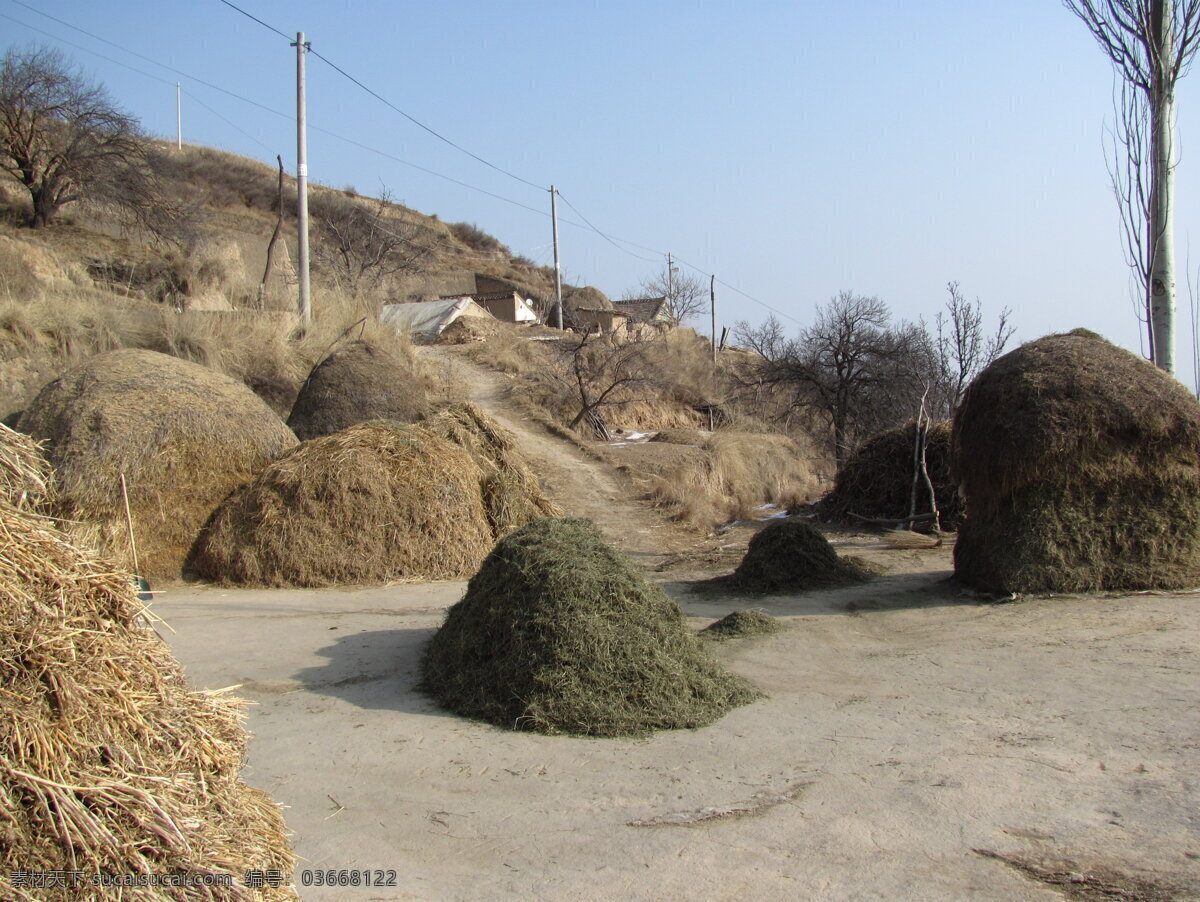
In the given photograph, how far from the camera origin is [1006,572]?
8.33 m

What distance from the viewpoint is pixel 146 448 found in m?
9.77

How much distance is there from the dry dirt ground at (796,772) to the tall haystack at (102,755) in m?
0.98

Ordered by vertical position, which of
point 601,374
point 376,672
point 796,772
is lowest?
point 796,772

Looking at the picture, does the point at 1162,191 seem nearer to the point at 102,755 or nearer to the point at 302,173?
the point at 102,755

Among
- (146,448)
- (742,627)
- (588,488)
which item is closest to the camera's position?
(742,627)

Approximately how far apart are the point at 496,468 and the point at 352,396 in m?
3.13

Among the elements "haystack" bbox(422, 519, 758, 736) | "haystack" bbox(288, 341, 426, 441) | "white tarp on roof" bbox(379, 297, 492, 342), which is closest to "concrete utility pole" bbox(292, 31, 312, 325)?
"haystack" bbox(288, 341, 426, 441)

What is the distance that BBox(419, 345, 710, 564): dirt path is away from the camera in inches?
543

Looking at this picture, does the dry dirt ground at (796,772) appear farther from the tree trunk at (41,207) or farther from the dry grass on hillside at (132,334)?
the tree trunk at (41,207)

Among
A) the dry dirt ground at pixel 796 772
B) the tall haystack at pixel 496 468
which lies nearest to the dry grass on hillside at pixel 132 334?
the tall haystack at pixel 496 468

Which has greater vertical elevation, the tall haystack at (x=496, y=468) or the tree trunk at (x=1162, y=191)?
the tree trunk at (x=1162, y=191)

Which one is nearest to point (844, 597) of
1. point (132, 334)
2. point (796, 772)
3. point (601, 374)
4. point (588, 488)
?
point (796, 772)

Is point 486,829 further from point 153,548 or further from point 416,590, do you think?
point 153,548

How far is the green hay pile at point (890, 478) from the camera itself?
13852mm
